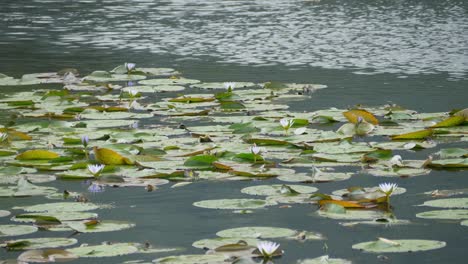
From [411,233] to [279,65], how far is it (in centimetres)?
536

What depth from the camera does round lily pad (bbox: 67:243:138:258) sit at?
334cm

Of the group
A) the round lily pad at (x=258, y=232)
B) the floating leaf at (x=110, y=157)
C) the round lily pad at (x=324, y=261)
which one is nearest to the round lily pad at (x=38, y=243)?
the round lily pad at (x=258, y=232)

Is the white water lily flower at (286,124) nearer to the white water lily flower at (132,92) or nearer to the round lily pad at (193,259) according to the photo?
the white water lily flower at (132,92)

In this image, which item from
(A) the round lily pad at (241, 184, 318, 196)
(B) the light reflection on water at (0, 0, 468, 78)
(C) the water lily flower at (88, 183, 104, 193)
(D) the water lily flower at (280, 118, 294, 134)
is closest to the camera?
(A) the round lily pad at (241, 184, 318, 196)

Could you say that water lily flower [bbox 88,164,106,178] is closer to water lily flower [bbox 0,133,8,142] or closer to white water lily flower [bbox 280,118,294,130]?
water lily flower [bbox 0,133,8,142]

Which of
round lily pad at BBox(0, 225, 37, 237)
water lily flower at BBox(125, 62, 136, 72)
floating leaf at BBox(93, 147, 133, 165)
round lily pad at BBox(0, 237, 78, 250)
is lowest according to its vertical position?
water lily flower at BBox(125, 62, 136, 72)

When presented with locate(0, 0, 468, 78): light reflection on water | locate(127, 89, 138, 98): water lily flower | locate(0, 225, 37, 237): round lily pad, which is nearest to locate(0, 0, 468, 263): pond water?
locate(0, 0, 468, 78): light reflection on water

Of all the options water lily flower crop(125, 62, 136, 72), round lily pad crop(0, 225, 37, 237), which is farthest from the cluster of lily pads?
water lily flower crop(125, 62, 136, 72)

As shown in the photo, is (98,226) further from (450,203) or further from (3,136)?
(3,136)

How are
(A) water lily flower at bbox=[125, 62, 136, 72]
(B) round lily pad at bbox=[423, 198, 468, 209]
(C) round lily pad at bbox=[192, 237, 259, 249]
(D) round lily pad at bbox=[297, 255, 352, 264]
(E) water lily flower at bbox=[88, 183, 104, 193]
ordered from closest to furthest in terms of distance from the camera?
(D) round lily pad at bbox=[297, 255, 352, 264] → (C) round lily pad at bbox=[192, 237, 259, 249] → (B) round lily pad at bbox=[423, 198, 468, 209] → (E) water lily flower at bbox=[88, 183, 104, 193] → (A) water lily flower at bbox=[125, 62, 136, 72]

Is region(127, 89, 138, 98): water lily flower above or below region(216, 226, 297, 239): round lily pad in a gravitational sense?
below

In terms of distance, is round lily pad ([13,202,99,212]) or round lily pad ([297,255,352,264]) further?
round lily pad ([13,202,99,212])

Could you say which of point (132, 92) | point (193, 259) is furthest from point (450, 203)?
point (132, 92)

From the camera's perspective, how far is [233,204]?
406 centimetres
